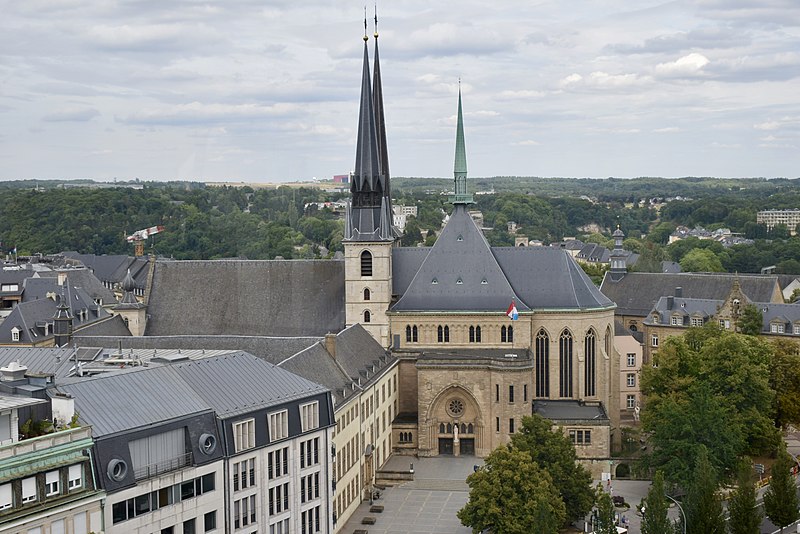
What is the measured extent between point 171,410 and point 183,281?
58669mm

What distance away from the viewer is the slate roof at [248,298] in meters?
120

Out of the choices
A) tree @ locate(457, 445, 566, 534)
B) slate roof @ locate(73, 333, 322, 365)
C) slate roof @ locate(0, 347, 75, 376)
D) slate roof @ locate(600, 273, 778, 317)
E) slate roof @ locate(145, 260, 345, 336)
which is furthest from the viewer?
slate roof @ locate(600, 273, 778, 317)

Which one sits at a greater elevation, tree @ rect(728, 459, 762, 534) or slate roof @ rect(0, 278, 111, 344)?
slate roof @ rect(0, 278, 111, 344)

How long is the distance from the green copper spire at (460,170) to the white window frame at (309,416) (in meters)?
46.4

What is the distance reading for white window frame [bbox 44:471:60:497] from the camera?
57.1 metres

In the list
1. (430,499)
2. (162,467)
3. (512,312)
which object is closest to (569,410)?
(512,312)

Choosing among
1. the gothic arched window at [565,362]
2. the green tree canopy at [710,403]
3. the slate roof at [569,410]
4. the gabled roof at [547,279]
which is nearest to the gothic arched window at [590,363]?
the gothic arched window at [565,362]

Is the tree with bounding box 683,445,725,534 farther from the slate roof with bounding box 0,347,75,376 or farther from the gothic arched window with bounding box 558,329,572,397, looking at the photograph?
the slate roof with bounding box 0,347,75,376

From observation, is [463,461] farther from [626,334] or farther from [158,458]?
[158,458]

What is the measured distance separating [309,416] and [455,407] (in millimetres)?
37962

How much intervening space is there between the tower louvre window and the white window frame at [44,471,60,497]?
6234 cm

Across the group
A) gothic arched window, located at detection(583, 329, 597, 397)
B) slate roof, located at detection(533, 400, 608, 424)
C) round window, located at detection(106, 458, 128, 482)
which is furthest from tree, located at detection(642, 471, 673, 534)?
gothic arched window, located at detection(583, 329, 597, 397)

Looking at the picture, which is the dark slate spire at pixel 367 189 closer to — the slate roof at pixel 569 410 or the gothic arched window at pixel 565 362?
the gothic arched window at pixel 565 362

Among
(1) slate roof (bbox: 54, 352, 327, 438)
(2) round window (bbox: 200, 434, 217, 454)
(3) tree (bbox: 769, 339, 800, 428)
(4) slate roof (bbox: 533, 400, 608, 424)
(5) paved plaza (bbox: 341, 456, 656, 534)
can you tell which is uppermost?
(1) slate roof (bbox: 54, 352, 327, 438)
